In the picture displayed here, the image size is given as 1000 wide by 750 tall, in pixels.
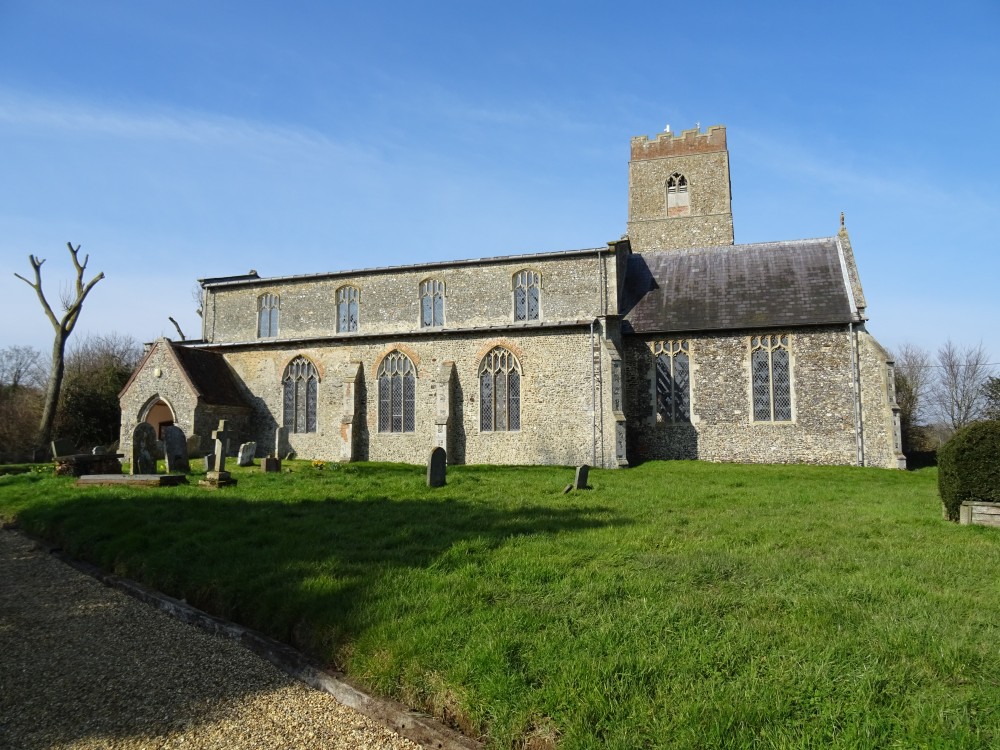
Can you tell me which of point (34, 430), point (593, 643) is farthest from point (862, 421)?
point (34, 430)

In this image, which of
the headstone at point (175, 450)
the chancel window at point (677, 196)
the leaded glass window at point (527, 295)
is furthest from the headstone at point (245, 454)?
the chancel window at point (677, 196)

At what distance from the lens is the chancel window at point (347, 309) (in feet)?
83.4

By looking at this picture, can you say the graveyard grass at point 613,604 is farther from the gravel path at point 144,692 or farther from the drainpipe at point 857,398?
the drainpipe at point 857,398

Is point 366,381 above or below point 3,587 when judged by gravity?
above

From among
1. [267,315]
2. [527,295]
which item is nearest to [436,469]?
[527,295]

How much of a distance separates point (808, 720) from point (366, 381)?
70.7ft

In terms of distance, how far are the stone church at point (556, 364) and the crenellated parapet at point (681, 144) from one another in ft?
43.7

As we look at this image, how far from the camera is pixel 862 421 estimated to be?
19.9 meters

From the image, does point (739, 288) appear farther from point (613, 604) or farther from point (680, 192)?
point (613, 604)

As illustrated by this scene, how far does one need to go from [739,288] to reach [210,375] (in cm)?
1988

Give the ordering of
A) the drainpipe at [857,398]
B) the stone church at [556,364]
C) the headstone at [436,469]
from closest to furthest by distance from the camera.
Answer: the headstone at [436,469], the drainpipe at [857,398], the stone church at [556,364]

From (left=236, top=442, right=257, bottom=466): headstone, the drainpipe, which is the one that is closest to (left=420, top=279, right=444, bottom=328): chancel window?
(left=236, top=442, right=257, bottom=466): headstone

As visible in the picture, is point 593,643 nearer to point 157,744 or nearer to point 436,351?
point 157,744

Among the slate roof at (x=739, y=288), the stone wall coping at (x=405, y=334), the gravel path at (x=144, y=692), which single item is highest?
the slate roof at (x=739, y=288)
